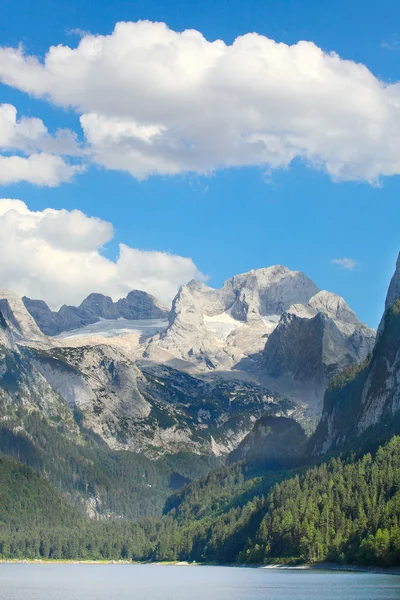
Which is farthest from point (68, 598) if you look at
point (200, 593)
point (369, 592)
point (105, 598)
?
point (369, 592)

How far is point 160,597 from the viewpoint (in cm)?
18638

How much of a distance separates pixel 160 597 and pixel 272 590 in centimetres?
2272

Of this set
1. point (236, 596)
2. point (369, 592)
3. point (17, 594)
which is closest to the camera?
point (369, 592)

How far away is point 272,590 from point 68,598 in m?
39.0

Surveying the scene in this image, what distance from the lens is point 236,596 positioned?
603 ft

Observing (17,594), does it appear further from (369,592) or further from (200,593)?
(369,592)

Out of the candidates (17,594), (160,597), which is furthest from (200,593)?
(17,594)

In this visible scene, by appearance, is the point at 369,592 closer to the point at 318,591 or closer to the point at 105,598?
the point at 318,591

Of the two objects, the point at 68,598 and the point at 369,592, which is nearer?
the point at 369,592

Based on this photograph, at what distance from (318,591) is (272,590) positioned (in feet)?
40.2

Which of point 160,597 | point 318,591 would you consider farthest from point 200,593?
point 318,591

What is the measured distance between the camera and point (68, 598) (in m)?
188

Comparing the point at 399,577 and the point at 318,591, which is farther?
the point at 399,577

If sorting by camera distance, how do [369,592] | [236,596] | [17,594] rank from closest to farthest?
[369,592] → [236,596] → [17,594]
